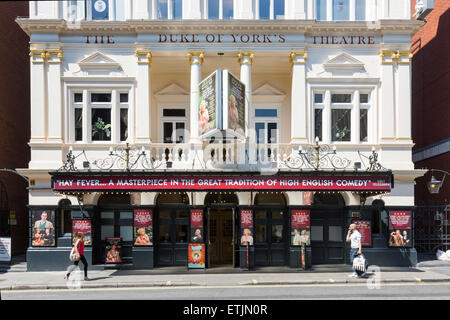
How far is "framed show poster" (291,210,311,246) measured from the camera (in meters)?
16.5

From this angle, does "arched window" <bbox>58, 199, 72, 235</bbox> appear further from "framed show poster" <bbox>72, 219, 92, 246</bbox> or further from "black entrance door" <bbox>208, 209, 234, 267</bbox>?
"black entrance door" <bbox>208, 209, 234, 267</bbox>

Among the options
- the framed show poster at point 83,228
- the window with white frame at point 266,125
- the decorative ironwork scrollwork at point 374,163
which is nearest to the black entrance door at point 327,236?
the decorative ironwork scrollwork at point 374,163

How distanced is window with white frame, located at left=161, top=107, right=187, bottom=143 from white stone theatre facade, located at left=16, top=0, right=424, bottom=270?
6.46 ft

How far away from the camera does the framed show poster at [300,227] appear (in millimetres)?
16531

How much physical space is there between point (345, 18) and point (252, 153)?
6.92 metres

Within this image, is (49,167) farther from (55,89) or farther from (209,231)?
(209,231)

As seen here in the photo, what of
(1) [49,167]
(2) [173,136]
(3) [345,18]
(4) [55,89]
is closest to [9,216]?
(1) [49,167]

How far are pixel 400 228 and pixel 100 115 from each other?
12.6 meters

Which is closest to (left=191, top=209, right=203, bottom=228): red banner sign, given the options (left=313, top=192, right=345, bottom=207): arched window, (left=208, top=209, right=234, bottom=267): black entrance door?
(left=208, top=209, right=234, bottom=267): black entrance door

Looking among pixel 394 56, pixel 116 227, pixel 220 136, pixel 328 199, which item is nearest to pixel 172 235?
pixel 116 227

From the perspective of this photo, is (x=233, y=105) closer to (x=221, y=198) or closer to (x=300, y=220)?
(x=221, y=198)

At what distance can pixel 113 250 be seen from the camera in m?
16.7

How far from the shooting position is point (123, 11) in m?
17.7

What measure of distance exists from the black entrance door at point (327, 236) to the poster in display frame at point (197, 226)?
443 centimetres
